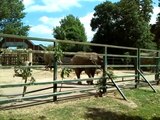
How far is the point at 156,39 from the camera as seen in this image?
5888cm

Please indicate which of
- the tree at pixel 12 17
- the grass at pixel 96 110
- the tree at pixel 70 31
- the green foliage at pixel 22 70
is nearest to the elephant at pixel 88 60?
the grass at pixel 96 110

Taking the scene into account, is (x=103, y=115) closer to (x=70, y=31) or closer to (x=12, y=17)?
(x=12, y=17)

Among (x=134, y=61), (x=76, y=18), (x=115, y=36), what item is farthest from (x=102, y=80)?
(x=76, y=18)

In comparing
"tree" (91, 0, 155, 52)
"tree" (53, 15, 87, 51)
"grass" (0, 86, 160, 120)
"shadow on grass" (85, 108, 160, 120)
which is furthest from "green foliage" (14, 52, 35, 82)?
"tree" (53, 15, 87, 51)

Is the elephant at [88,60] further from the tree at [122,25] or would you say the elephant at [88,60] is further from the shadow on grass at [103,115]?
the tree at [122,25]

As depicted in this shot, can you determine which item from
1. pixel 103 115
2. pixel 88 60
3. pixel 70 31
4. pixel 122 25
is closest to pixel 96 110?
pixel 103 115

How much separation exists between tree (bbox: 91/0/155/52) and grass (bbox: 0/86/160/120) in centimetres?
4113

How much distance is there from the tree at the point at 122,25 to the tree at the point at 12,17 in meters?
11.3

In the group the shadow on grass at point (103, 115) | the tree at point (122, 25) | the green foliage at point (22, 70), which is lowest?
the shadow on grass at point (103, 115)

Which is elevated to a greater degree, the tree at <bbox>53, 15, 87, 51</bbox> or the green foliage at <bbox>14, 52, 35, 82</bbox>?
the tree at <bbox>53, 15, 87, 51</bbox>

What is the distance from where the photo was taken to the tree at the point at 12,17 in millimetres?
57812

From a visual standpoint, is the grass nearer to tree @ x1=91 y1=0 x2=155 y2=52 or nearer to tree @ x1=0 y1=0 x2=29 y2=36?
tree @ x1=91 y1=0 x2=155 y2=52

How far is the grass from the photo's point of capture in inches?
326

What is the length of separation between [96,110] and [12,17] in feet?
173
